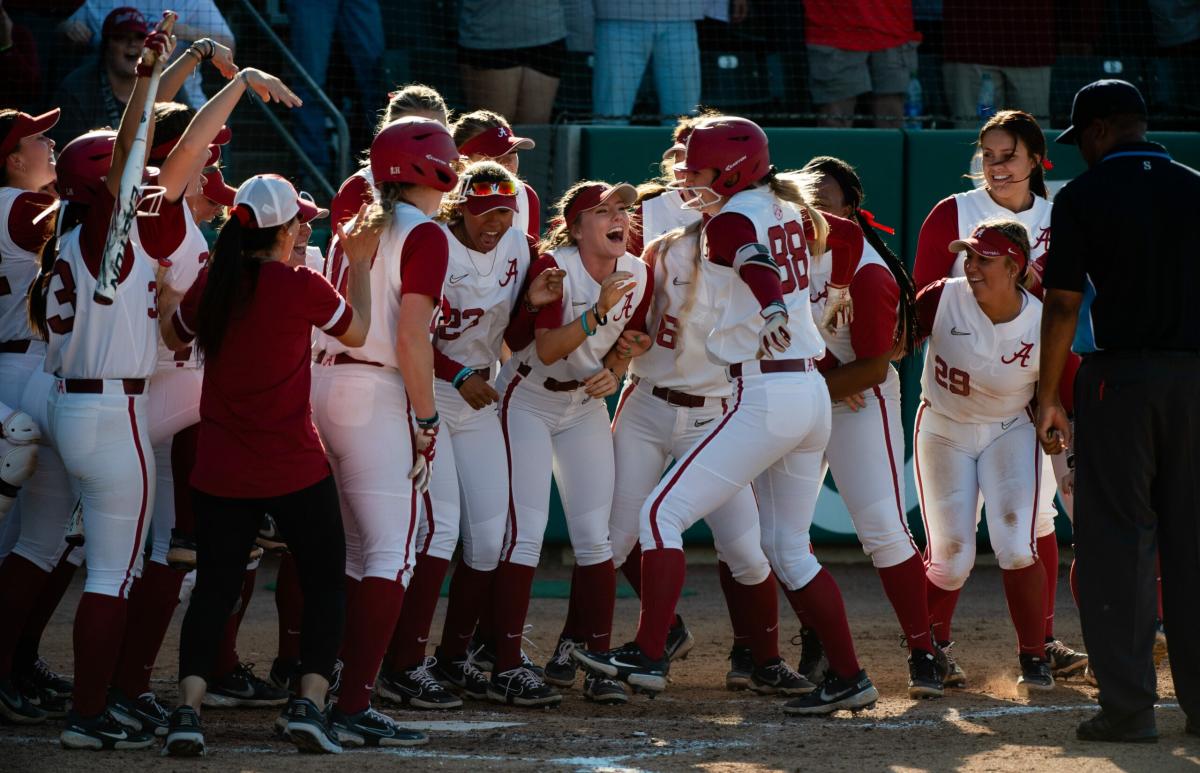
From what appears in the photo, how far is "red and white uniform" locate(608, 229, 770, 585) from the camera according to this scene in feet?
17.5

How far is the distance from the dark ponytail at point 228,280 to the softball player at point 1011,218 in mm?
2850

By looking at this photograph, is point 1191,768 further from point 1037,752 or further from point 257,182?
point 257,182

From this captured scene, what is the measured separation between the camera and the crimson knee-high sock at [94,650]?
4.32 metres

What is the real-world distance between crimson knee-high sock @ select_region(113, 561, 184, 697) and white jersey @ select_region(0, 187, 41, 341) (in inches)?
41.8

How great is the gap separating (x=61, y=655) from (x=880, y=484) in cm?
361

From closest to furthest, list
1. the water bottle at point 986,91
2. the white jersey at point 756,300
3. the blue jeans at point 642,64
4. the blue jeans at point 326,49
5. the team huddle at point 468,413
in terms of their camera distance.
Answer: the team huddle at point 468,413, the white jersey at point 756,300, the blue jeans at point 326,49, the blue jeans at point 642,64, the water bottle at point 986,91

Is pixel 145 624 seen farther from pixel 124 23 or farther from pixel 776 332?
pixel 124 23

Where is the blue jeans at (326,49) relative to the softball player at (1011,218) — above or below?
above

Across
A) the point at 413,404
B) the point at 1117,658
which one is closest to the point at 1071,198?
the point at 1117,658

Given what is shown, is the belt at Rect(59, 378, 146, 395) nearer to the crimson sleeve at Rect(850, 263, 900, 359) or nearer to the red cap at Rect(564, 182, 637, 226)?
the red cap at Rect(564, 182, 637, 226)

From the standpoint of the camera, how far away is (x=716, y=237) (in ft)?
15.5

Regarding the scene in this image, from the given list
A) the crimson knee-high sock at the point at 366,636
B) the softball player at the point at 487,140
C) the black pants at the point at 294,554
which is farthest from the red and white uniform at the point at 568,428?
the black pants at the point at 294,554

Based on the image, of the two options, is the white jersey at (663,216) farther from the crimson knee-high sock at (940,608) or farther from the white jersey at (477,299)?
the crimson knee-high sock at (940,608)

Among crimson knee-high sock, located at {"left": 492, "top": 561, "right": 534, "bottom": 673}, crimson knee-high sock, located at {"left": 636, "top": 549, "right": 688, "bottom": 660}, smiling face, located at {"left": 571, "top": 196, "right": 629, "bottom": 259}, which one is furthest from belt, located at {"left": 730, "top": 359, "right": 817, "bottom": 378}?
crimson knee-high sock, located at {"left": 492, "top": 561, "right": 534, "bottom": 673}
